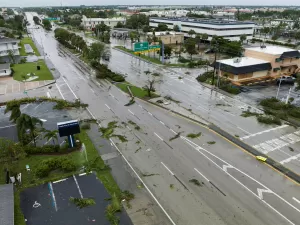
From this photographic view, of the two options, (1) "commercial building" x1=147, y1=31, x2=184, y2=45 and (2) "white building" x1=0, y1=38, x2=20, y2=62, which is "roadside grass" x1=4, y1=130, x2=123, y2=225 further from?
(1) "commercial building" x1=147, y1=31, x2=184, y2=45

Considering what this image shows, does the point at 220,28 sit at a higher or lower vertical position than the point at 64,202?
higher

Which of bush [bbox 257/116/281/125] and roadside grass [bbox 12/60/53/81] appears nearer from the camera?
bush [bbox 257/116/281/125]

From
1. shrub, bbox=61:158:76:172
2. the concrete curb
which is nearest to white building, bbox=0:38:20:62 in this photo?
shrub, bbox=61:158:76:172

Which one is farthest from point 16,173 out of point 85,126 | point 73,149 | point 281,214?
point 281,214

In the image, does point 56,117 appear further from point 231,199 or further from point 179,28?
point 179,28

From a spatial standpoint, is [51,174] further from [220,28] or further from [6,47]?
[220,28]

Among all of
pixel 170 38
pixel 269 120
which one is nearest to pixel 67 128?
pixel 269 120
